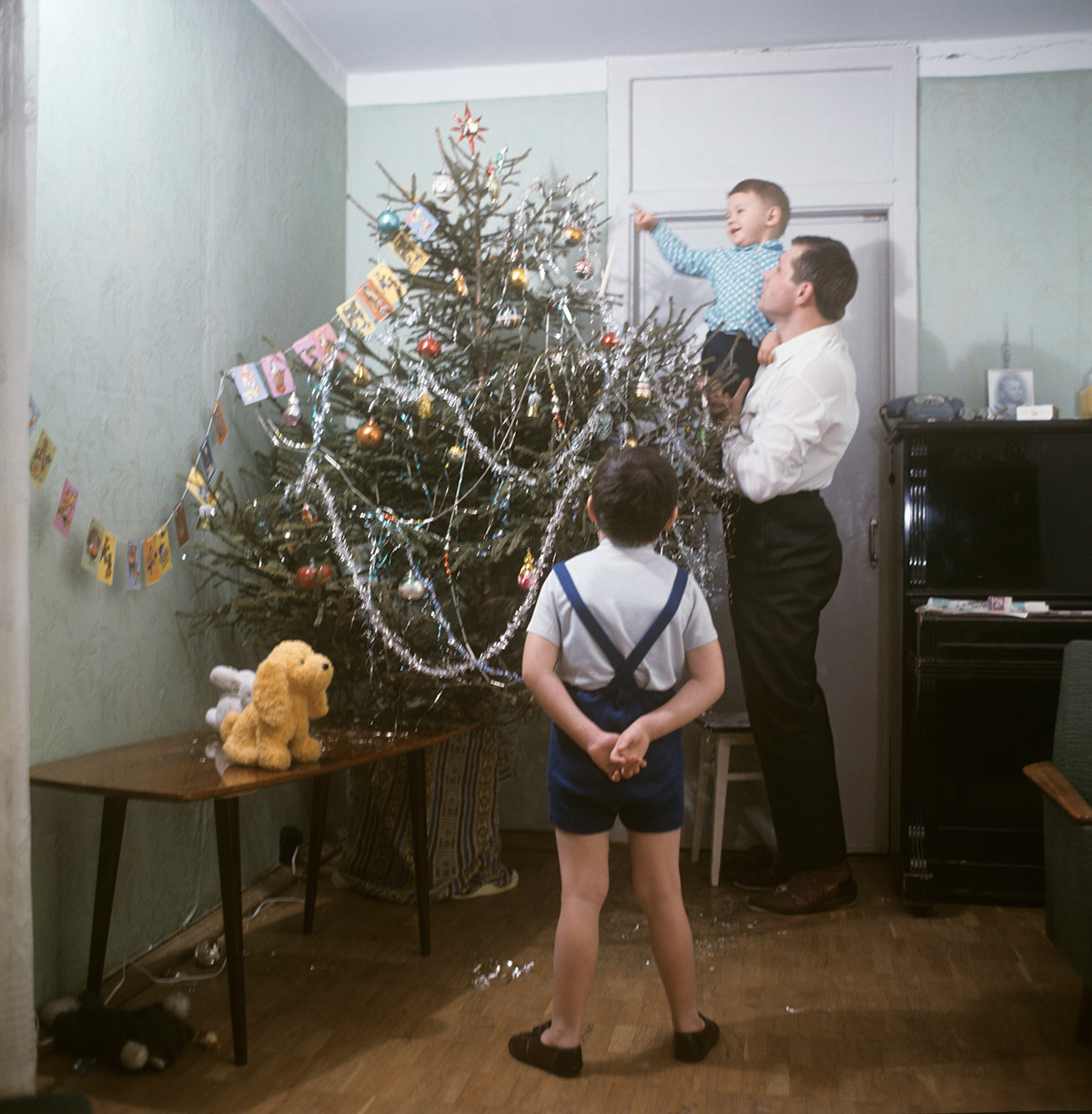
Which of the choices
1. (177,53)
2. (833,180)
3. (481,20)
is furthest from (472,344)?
(833,180)

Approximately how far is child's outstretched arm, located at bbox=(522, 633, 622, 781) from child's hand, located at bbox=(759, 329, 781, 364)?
1694mm

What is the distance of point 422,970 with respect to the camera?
244cm

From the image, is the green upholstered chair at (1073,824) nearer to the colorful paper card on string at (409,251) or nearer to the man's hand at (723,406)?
the man's hand at (723,406)

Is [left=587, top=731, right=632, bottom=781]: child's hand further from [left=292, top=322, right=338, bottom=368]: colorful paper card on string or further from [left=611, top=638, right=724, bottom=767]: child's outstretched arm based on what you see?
[left=292, top=322, right=338, bottom=368]: colorful paper card on string

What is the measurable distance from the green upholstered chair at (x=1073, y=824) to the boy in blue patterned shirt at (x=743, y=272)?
146 centimetres

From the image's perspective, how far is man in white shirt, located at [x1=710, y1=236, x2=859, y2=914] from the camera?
2908mm

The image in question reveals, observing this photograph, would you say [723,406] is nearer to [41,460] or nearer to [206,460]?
[206,460]

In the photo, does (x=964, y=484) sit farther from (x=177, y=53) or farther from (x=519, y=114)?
(x=177, y=53)

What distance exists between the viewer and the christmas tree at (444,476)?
2.54 meters

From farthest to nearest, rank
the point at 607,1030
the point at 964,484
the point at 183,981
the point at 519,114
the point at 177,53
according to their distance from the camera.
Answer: the point at 519,114, the point at 964,484, the point at 177,53, the point at 183,981, the point at 607,1030

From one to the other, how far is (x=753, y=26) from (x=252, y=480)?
7.56 feet

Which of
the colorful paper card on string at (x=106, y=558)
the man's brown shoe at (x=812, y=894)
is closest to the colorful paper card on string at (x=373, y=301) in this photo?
the colorful paper card on string at (x=106, y=558)

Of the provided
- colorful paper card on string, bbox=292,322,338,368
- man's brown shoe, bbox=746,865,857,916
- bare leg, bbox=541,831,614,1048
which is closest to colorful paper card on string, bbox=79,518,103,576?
colorful paper card on string, bbox=292,322,338,368

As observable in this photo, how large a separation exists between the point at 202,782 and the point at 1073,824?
5.78ft
